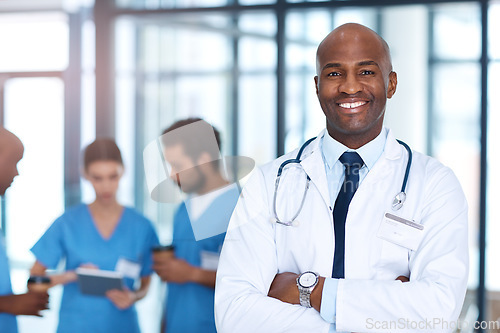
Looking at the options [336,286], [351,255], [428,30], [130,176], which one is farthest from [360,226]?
[130,176]

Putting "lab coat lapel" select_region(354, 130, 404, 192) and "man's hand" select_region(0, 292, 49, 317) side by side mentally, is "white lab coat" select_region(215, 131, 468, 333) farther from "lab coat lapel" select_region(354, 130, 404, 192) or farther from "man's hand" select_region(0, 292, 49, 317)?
"man's hand" select_region(0, 292, 49, 317)

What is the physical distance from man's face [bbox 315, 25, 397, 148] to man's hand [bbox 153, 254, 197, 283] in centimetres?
92

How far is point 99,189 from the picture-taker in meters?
2.36

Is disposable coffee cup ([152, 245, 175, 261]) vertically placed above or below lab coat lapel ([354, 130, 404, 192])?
below

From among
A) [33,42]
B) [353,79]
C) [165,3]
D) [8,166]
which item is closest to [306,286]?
[353,79]

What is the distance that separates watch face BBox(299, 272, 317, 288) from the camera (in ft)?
4.23

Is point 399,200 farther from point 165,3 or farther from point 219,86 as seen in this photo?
point 165,3

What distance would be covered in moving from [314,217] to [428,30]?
6.89ft

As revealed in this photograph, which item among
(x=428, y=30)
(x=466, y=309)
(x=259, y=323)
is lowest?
(x=466, y=309)

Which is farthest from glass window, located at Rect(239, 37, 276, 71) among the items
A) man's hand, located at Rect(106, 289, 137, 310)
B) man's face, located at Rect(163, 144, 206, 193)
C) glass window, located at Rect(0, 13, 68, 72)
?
man's hand, located at Rect(106, 289, 137, 310)

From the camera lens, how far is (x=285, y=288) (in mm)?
1333

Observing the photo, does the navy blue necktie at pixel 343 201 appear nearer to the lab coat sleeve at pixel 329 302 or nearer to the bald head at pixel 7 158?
the lab coat sleeve at pixel 329 302

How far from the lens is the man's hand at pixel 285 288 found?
1312 millimetres

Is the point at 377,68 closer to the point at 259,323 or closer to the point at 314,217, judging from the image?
the point at 314,217
